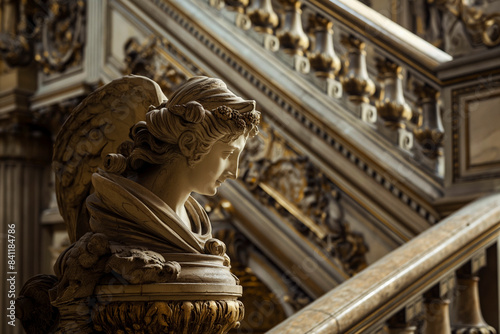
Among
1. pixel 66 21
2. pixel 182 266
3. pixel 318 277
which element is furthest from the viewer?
pixel 66 21

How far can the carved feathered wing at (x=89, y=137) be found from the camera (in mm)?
1894

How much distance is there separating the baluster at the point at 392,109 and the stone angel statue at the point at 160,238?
73.3 inches

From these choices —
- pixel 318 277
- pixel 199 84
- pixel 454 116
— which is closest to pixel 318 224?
pixel 318 277

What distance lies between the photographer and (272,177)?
3.66m

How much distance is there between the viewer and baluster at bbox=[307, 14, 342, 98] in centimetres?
359

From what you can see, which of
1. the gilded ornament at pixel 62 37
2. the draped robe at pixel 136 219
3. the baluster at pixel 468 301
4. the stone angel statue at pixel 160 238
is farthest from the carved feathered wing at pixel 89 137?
the gilded ornament at pixel 62 37

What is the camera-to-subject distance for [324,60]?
3.61 metres

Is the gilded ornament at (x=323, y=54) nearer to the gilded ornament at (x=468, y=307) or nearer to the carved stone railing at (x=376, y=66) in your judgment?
the carved stone railing at (x=376, y=66)

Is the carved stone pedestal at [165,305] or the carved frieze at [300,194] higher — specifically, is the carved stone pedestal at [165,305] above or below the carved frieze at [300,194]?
above

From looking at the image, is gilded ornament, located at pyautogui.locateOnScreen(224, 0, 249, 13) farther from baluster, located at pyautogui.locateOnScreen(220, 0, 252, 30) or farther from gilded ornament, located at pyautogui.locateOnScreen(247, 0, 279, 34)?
gilded ornament, located at pyautogui.locateOnScreen(247, 0, 279, 34)

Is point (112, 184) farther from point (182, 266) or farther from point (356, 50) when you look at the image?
point (356, 50)

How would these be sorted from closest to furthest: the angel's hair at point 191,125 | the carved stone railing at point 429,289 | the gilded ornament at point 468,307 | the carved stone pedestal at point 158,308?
the carved stone pedestal at point 158,308, the angel's hair at point 191,125, the carved stone railing at point 429,289, the gilded ornament at point 468,307

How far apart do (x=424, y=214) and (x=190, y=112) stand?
1902 mm

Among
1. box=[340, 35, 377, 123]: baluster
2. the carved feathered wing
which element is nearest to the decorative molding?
the carved feathered wing
